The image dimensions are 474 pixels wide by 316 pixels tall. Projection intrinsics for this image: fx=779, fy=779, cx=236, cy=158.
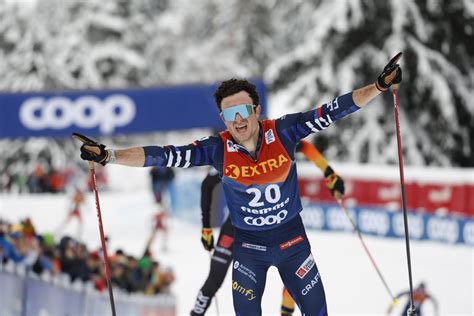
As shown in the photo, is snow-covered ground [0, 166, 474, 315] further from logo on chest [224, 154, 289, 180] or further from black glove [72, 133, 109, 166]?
black glove [72, 133, 109, 166]

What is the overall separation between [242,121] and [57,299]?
4228 millimetres

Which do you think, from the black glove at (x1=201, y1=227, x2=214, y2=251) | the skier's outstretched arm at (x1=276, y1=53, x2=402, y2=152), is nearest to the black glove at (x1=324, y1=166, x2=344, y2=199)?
the black glove at (x1=201, y1=227, x2=214, y2=251)

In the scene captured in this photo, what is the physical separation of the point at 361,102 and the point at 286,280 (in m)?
1.36

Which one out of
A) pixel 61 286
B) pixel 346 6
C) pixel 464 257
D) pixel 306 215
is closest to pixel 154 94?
pixel 306 215

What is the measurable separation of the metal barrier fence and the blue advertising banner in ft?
30.2

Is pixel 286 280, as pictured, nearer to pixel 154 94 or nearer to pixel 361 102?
pixel 361 102

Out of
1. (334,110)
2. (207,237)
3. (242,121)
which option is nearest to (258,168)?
(242,121)

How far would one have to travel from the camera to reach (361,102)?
5.04 metres

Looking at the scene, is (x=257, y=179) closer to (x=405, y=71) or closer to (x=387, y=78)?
(x=387, y=78)

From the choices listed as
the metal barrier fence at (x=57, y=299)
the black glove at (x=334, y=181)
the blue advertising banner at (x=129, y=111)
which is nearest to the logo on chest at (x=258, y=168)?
the black glove at (x=334, y=181)

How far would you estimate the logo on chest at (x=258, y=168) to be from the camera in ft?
17.1

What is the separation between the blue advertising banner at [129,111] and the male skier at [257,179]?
1331 centimetres

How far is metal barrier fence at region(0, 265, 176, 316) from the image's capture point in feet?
25.5

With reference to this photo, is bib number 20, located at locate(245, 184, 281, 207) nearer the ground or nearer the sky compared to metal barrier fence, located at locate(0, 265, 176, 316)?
nearer the sky
